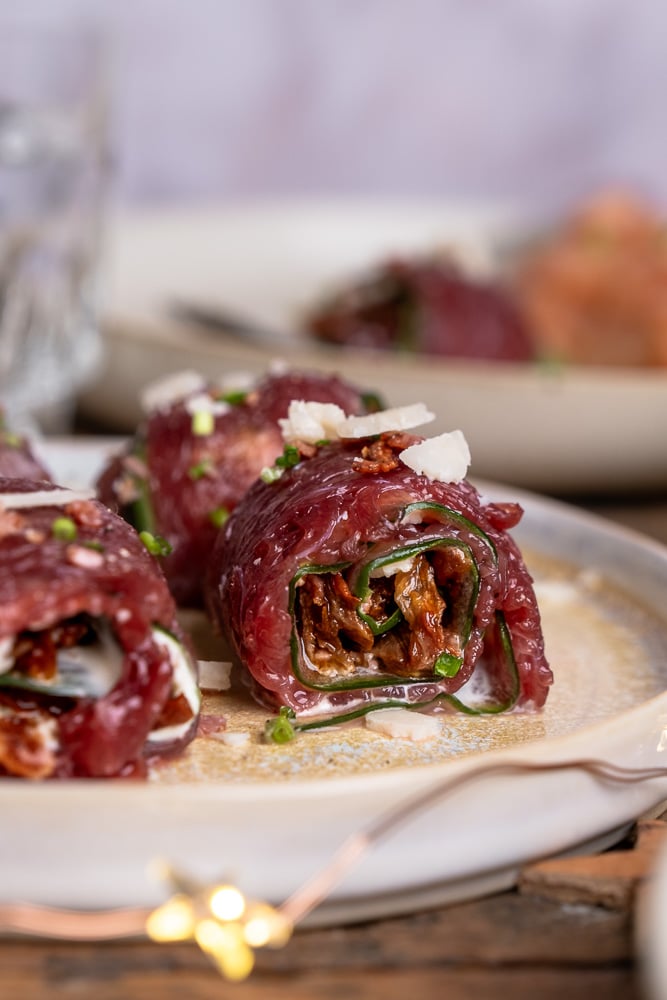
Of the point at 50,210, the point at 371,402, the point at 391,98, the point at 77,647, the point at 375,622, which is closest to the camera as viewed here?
the point at 77,647

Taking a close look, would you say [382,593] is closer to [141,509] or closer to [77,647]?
[77,647]

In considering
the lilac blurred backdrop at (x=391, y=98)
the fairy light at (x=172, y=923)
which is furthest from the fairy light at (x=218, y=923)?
the lilac blurred backdrop at (x=391, y=98)

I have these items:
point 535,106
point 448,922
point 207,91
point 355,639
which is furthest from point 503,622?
point 535,106

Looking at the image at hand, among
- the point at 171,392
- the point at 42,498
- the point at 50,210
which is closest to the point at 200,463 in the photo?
the point at 171,392

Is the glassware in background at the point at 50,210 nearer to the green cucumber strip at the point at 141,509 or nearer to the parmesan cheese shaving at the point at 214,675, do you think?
the green cucumber strip at the point at 141,509

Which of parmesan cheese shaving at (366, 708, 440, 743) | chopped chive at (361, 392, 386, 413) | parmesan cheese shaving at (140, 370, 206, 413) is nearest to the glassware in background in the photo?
parmesan cheese shaving at (140, 370, 206, 413)

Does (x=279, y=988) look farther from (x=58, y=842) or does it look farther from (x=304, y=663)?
(x=304, y=663)
